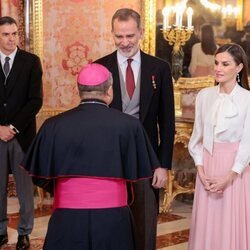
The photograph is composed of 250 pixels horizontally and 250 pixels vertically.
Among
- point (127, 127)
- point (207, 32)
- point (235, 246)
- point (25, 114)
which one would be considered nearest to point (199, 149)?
point (235, 246)

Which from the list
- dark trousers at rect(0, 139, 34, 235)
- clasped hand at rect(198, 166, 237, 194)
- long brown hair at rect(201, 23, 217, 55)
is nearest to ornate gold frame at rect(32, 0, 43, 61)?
long brown hair at rect(201, 23, 217, 55)

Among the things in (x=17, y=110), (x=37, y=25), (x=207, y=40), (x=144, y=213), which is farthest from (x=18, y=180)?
(x=207, y=40)

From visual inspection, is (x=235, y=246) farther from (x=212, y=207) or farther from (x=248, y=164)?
(x=248, y=164)

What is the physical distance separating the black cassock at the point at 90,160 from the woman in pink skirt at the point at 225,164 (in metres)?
0.84

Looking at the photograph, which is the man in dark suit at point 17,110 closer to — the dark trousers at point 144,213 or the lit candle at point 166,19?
the dark trousers at point 144,213

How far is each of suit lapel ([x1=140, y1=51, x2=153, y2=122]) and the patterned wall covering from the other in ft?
10.2

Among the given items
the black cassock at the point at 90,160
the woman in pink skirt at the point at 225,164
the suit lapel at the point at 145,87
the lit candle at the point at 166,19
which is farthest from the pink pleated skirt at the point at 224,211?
the lit candle at the point at 166,19

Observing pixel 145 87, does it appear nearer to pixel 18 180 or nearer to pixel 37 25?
pixel 18 180

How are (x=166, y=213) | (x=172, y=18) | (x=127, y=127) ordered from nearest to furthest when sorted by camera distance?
1. (x=127, y=127)
2. (x=166, y=213)
3. (x=172, y=18)

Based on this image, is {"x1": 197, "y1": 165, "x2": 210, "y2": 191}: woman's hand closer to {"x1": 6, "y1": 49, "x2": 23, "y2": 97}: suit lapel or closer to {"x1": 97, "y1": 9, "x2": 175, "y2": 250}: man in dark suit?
{"x1": 97, "y1": 9, "x2": 175, "y2": 250}: man in dark suit

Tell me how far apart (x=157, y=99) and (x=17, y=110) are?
1.34m

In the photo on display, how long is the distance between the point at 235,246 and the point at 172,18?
11.2 ft

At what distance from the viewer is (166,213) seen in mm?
5613

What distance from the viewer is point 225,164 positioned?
3395mm
